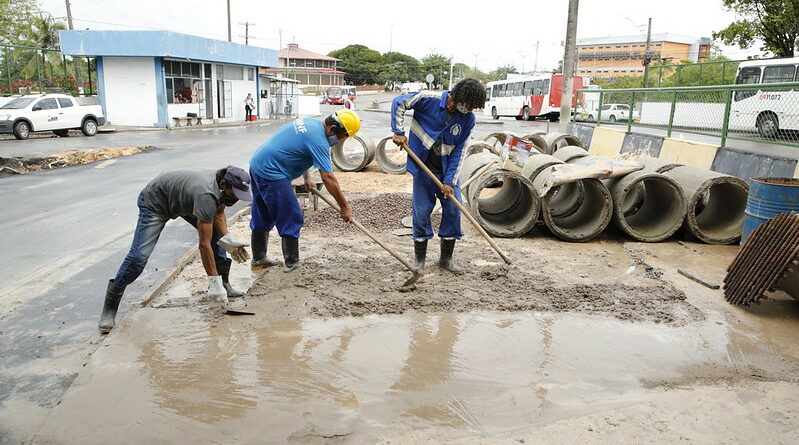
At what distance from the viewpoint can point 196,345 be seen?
146 inches

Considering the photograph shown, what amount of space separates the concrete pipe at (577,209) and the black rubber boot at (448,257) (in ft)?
5.49

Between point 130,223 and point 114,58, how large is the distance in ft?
73.9

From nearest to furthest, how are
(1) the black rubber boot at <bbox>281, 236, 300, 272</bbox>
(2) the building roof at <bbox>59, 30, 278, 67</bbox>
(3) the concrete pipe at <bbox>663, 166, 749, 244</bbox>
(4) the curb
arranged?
(4) the curb < (1) the black rubber boot at <bbox>281, 236, 300, 272</bbox> < (3) the concrete pipe at <bbox>663, 166, 749, 244</bbox> < (2) the building roof at <bbox>59, 30, 278, 67</bbox>

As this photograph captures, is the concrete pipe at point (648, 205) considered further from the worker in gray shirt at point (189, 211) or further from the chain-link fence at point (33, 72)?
the chain-link fence at point (33, 72)

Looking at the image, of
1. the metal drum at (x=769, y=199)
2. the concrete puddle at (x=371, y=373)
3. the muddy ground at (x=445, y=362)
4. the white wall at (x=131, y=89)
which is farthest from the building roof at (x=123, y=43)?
the metal drum at (x=769, y=199)

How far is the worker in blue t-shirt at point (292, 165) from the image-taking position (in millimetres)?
4734

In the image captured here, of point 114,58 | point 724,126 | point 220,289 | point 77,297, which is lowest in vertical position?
point 77,297

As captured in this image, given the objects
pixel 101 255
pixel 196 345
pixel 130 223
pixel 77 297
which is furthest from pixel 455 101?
pixel 130 223

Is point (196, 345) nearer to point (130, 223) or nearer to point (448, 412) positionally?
point (448, 412)

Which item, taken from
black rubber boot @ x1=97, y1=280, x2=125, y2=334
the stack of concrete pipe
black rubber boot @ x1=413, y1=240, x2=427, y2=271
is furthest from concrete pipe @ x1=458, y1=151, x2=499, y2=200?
black rubber boot @ x1=97, y1=280, x2=125, y2=334

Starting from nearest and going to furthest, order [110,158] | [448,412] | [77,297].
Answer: [448,412]
[77,297]
[110,158]

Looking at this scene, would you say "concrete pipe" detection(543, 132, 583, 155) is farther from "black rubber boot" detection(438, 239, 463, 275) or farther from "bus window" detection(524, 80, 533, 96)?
"bus window" detection(524, 80, 533, 96)

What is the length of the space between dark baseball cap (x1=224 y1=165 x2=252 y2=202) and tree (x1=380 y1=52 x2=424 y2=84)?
80.9 m

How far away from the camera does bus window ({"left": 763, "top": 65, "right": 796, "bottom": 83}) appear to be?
52.9ft
